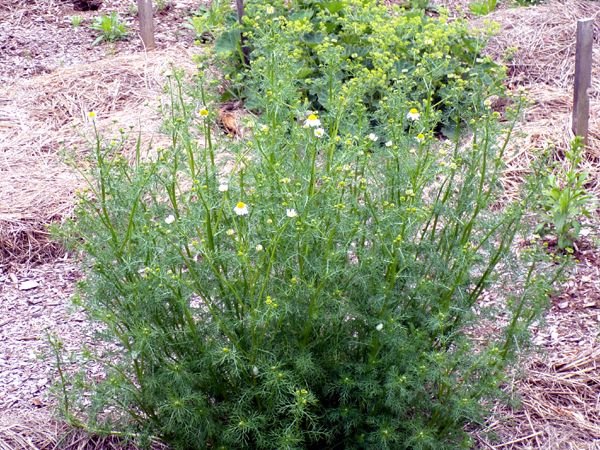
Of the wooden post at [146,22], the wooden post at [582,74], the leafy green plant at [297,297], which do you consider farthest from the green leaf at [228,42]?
the leafy green plant at [297,297]

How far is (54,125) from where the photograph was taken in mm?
5949

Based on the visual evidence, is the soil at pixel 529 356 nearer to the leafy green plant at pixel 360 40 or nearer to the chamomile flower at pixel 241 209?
the chamomile flower at pixel 241 209

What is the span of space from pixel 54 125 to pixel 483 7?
3930mm

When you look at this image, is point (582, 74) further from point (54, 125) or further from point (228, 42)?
point (54, 125)

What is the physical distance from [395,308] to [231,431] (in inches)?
26.4

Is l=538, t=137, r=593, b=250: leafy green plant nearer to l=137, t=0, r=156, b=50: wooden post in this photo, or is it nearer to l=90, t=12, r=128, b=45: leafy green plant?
l=137, t=0, r=156, b=50: wooden post

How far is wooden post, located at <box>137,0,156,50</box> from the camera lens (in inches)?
274

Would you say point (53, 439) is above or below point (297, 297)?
below

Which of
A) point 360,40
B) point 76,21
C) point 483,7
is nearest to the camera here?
point 360,40

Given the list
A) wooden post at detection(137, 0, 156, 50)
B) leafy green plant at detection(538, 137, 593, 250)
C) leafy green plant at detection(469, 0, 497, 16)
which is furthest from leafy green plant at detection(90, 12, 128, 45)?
leafy green plant at detection(538, 137, 593, 250)

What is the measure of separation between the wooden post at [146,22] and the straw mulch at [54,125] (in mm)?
163

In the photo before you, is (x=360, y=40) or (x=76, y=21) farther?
(x=76, y=21)

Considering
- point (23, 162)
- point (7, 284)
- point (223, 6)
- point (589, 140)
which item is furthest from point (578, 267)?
point (223, 6)

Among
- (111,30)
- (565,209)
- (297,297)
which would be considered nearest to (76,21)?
(111,30)
